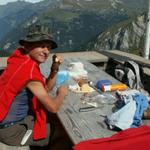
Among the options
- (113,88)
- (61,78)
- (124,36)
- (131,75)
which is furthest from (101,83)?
(124,36)

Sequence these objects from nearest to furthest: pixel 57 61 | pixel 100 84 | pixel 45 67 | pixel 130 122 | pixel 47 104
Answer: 1. pixel 130 122
2. pixel 47 104
3. pixel 57 61
4. pixel 100 84
5. pixel 45 67

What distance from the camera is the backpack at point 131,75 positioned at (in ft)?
20.5

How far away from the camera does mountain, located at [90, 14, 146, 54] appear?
137625 millimetres

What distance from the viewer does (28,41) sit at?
3.83 meters

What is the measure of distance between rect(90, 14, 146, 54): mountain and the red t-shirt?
126m

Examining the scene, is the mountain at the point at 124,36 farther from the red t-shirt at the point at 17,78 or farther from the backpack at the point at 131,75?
the red t-shirt at the point at 17,78

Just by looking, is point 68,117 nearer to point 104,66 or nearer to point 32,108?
point 32,108

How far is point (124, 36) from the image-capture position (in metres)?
145

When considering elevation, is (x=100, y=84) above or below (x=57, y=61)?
below

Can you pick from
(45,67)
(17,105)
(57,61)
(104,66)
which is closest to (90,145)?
(17,105)

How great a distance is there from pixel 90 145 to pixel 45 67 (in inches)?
148

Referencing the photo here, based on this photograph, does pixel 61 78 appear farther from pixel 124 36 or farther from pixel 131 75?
pixel 124 36

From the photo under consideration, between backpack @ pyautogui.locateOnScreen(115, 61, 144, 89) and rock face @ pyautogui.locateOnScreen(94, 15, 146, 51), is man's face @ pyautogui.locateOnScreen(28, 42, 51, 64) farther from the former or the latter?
rock face @ pyautogui.locateOnScreen(94, 15, 146, 51)

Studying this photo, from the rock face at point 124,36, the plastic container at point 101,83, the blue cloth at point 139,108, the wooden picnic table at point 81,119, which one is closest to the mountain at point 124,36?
the rock face at point 124,36
